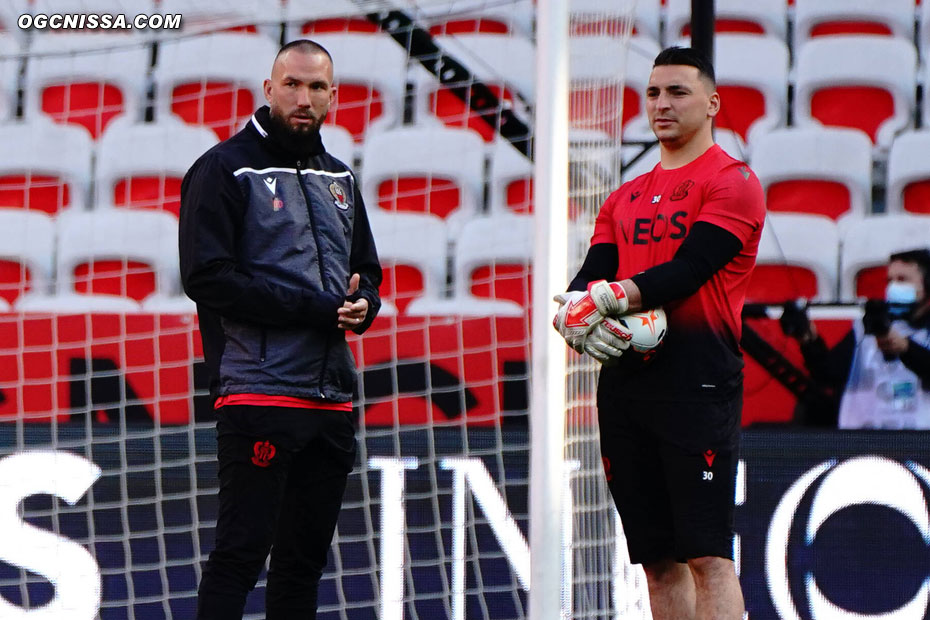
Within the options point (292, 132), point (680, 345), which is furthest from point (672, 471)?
point (292, 132)

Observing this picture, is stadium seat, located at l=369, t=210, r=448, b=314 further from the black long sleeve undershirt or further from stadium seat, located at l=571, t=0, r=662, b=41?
the black long sleeve undershirt

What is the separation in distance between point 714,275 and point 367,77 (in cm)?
351

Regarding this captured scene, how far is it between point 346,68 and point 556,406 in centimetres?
354

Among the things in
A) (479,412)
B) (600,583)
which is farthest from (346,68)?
(600,583)

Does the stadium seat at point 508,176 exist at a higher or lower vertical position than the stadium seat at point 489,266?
higher

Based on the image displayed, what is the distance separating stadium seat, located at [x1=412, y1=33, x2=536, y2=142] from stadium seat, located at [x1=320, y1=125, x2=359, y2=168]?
1.32 ft

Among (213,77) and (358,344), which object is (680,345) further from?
(213,77)

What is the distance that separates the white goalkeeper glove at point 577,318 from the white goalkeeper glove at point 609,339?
1 cm

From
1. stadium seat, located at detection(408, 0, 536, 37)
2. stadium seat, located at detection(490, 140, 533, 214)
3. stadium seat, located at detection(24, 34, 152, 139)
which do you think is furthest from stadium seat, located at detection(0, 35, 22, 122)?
stadium seat, located at detection(490, 140, 533, 214)

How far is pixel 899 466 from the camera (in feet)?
11.3

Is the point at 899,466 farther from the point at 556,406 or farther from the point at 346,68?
the point at 346,68

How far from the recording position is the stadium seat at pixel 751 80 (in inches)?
236

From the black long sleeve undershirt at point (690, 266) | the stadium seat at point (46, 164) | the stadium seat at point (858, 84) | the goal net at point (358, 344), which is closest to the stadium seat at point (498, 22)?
the goal net at point (358, 344)

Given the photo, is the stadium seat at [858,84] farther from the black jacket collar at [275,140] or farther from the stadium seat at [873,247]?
the black jacket collar at [275,140]
